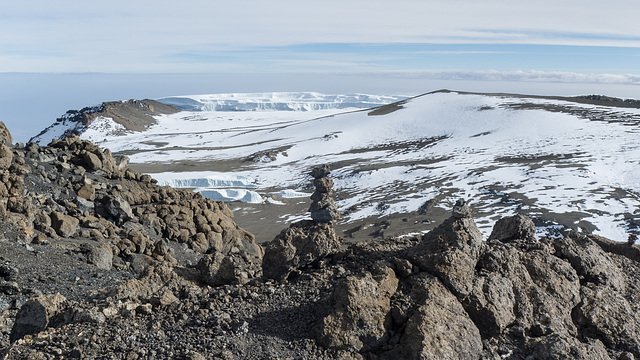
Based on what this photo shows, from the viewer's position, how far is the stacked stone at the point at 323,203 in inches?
484

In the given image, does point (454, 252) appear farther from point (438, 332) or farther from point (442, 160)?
point (442, 160)

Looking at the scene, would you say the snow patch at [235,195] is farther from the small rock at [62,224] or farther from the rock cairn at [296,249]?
the rock cairn at [296,249]

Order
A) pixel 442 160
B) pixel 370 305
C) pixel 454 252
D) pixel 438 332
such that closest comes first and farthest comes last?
pixel 438 332 < pixel 370 305 < pixel 454 252 < pixel 442 160

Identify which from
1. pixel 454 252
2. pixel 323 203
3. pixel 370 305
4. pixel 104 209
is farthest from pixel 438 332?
pixel 104 209

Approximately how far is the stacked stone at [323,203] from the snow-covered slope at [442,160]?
59.3 feet

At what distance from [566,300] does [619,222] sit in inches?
1019

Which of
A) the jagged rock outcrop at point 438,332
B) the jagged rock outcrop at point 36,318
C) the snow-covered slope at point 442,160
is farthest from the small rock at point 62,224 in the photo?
the snow-covered slope at point 442,160

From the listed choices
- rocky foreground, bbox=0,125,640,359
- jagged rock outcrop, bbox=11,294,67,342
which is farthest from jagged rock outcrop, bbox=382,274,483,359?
jagged rock outcrop, bbox=11,294,67,342

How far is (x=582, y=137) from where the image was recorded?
5575 centimetres

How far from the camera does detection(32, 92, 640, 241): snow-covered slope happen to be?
3594 cm

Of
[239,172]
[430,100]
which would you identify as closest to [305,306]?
[239,172]

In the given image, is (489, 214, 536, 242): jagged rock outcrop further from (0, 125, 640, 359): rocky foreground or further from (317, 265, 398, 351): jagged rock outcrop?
(317, 265, 398, 351): jagged rock outcrop

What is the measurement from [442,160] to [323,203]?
43.8 m

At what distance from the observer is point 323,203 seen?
13023 millimetres
